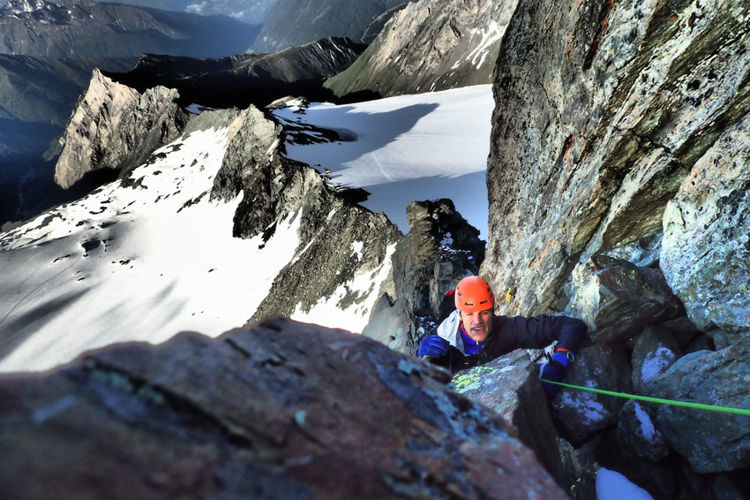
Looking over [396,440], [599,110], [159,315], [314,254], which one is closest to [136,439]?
[396,440]

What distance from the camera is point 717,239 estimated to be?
18.6 feet

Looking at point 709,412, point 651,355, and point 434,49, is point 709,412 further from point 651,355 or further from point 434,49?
point 434,49

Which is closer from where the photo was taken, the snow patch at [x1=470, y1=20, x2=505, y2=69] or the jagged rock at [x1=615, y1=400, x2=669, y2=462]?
the jagged rock at [x1=615, y1=400, x2=669, y2=462]

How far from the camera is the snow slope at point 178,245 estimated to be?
42.5 meters

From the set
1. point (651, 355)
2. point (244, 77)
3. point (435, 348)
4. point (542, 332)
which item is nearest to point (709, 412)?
point (651, 355)

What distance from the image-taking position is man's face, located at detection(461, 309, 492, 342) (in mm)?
6480

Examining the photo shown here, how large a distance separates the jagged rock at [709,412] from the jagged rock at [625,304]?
34.5 inches

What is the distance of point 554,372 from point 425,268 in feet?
41.0

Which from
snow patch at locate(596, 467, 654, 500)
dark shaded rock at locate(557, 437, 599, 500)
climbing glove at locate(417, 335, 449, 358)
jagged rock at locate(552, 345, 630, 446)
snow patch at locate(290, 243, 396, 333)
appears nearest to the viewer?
snow patch at locate(596, 467, 654, 500)

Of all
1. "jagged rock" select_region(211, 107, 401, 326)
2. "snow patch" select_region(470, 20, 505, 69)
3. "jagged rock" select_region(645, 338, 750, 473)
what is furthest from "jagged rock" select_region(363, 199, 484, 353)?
"snow patch" select_region(470, 20, 505, 69)

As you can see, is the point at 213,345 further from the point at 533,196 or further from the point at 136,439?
the point at 533,196

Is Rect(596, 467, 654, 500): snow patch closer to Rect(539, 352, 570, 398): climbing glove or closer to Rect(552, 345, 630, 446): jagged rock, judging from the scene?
Rect(552, 345, 630, 446): jagged rock

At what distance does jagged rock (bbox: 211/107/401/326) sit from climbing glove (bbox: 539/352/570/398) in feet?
63.2

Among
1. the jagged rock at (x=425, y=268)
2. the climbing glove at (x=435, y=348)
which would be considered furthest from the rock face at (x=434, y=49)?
the climbing glove at (x=435, y=348)
